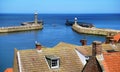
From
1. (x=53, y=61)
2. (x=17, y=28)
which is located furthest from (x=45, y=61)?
(x=17, y=28)

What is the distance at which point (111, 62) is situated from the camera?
2034cm

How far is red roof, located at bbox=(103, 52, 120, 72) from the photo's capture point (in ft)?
65.7

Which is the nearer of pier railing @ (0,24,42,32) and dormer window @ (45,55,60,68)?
dormer window @ (45,55,60,68)

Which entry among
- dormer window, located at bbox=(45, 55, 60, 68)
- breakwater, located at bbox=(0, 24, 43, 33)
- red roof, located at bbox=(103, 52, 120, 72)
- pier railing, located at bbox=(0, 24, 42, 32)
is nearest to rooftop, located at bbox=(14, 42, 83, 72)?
dormer window, located at bbox=(45, 55, 60, 68)

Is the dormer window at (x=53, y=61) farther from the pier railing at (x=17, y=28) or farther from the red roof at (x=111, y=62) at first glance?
the pier railing at (x=17, y=28)

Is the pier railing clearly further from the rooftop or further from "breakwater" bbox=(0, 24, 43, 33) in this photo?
the rooftop

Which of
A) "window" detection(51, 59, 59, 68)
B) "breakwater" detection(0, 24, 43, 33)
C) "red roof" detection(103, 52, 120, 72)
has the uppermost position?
"red roof" detection(103, 52, 120, 72)

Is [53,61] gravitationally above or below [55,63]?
above

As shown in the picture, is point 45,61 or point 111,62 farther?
point 45,61

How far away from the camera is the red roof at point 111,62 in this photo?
20016mm

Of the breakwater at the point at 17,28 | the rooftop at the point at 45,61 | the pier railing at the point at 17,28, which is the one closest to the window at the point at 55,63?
the rooftop at the point at 45,61

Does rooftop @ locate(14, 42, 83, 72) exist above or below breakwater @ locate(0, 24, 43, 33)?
above

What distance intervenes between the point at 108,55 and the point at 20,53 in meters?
11.5

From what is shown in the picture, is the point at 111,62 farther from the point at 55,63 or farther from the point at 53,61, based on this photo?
the point at 55,63
